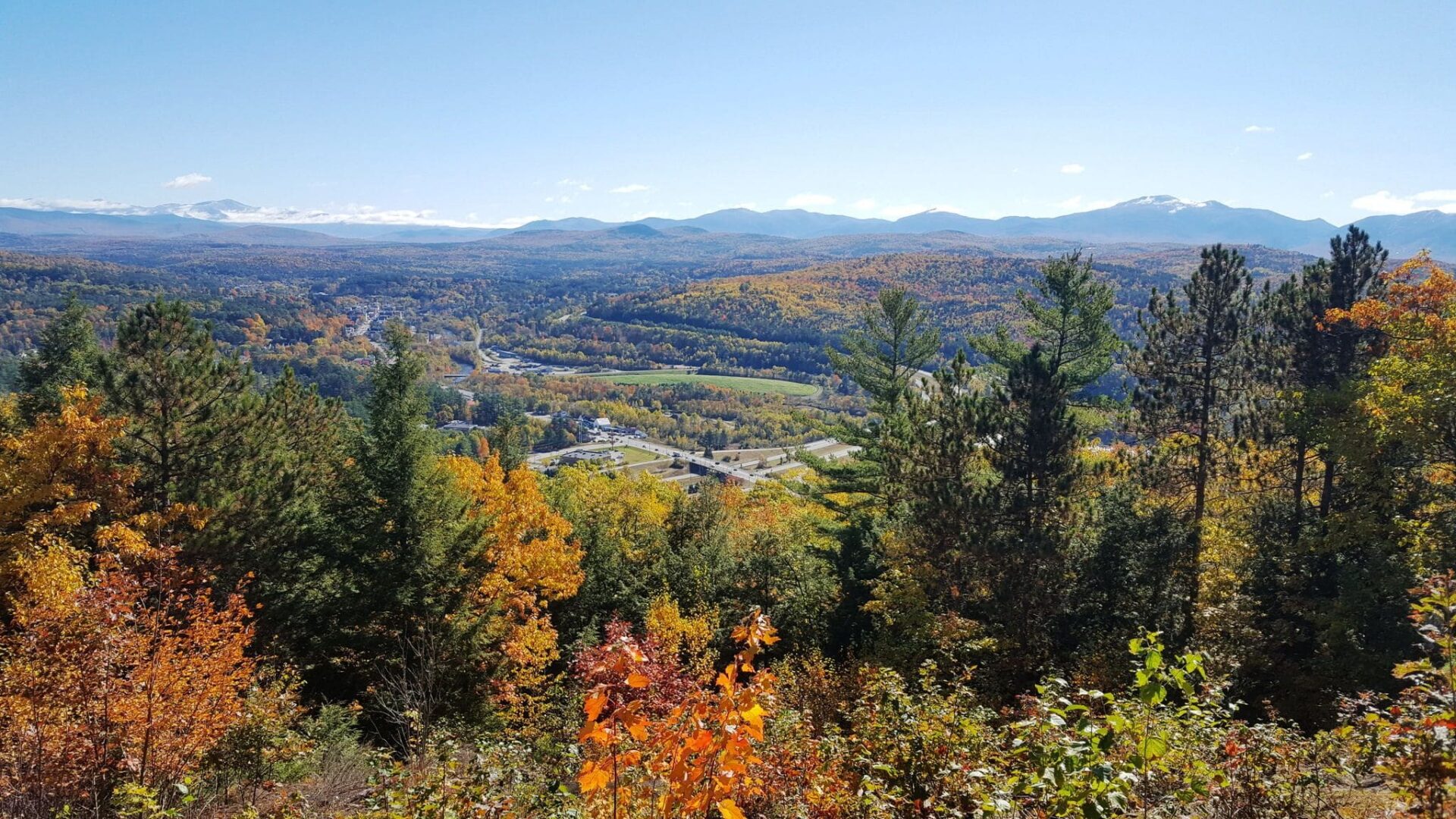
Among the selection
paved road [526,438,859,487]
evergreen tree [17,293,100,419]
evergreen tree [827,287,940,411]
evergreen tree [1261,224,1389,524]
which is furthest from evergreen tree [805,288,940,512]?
paved road [526,438,859,487]

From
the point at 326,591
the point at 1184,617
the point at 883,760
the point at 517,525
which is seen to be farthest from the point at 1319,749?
the point at 326,591

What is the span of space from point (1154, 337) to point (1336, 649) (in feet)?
28.0

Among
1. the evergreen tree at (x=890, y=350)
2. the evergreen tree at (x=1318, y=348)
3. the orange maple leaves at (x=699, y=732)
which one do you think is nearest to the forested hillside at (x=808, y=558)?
the evergreen tree at (x=1318, y=348)

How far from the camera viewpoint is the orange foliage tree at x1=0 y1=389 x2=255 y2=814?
880 centimetres

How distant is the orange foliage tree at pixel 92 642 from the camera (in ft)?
28.9

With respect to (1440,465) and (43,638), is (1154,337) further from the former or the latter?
(43,638)

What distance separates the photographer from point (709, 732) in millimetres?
4242

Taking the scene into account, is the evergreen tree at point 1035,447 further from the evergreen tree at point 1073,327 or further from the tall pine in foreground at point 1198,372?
the tall pine in foreground at point 1198,372

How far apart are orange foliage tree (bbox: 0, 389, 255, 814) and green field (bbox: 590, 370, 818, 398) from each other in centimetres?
15509

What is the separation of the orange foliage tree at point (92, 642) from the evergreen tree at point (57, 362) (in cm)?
350

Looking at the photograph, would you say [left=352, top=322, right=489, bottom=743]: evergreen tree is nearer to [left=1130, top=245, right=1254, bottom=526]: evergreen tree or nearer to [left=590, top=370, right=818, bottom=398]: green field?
[left=1130, top=245, right=1254, bottom=526]: evergreen tree

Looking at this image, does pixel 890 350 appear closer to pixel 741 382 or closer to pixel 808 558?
pixel 808 558

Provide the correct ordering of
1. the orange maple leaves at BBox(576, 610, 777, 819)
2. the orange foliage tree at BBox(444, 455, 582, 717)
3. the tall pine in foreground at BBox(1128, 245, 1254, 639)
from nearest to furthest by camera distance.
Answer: the orange maple leaves at BBox(576, 610, 777, 819) → the tall pine in foreground at BBox(1128, 245, 1254, 639) → the orange foliage tree at BBox(444, 455, 582, 717)

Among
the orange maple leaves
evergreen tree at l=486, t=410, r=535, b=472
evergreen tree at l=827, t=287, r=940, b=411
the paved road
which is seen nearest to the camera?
the orange maple leaves
